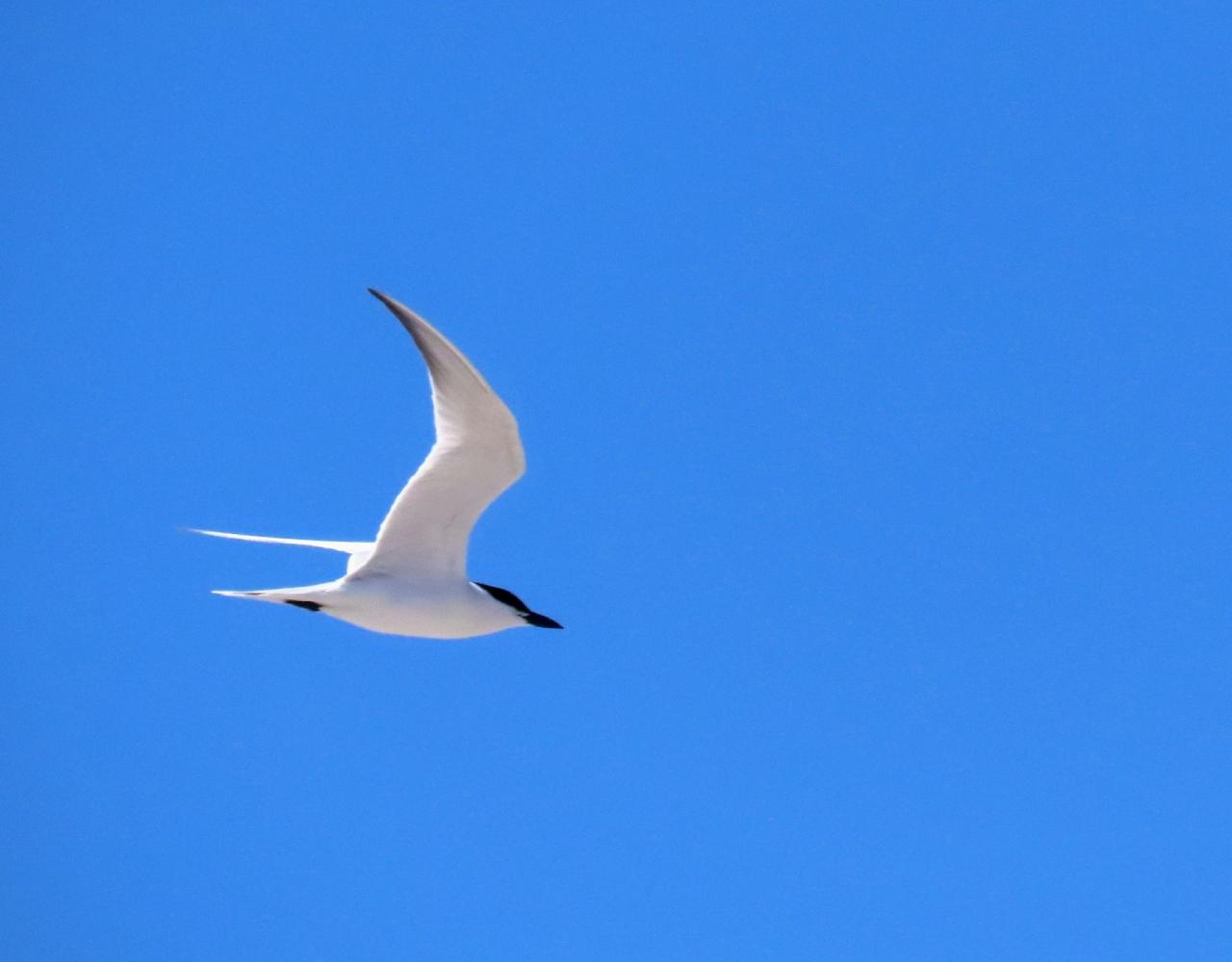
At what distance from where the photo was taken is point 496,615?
46.7 feet

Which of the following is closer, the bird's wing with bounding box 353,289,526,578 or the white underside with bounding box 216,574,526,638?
the bird's wing with bounding box 353,289,526,578

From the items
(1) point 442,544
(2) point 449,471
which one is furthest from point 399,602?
(2) point 449,471

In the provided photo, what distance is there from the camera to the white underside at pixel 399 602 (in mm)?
13383

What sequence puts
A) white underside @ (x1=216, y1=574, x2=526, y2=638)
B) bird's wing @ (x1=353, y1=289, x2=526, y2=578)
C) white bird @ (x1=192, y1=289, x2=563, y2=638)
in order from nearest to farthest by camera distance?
bird's wing @ (x1=353, y1=289, x2=526, y2=578)
white bird @ (x1=192, y1=289, x2=563, y2=638)
white underside @ (x1=216, y1=574, x2=526, y2=638)

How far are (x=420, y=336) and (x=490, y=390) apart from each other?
73 centimetres

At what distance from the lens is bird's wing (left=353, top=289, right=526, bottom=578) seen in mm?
11992

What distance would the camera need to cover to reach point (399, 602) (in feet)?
44.4

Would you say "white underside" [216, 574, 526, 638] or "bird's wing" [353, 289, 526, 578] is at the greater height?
"bird's wing" [353, 289, 526, 578]

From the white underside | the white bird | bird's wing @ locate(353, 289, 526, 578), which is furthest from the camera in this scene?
the white underside

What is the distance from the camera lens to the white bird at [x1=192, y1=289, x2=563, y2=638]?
1252 centimetres

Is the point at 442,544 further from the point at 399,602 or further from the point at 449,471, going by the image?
the point at 449,471

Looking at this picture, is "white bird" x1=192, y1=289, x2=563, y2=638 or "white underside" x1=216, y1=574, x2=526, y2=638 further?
"white underside" x1=216, y1=574, x2=526, y2=638

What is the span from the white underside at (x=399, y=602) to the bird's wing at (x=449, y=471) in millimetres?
109

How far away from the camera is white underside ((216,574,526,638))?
13.4m
